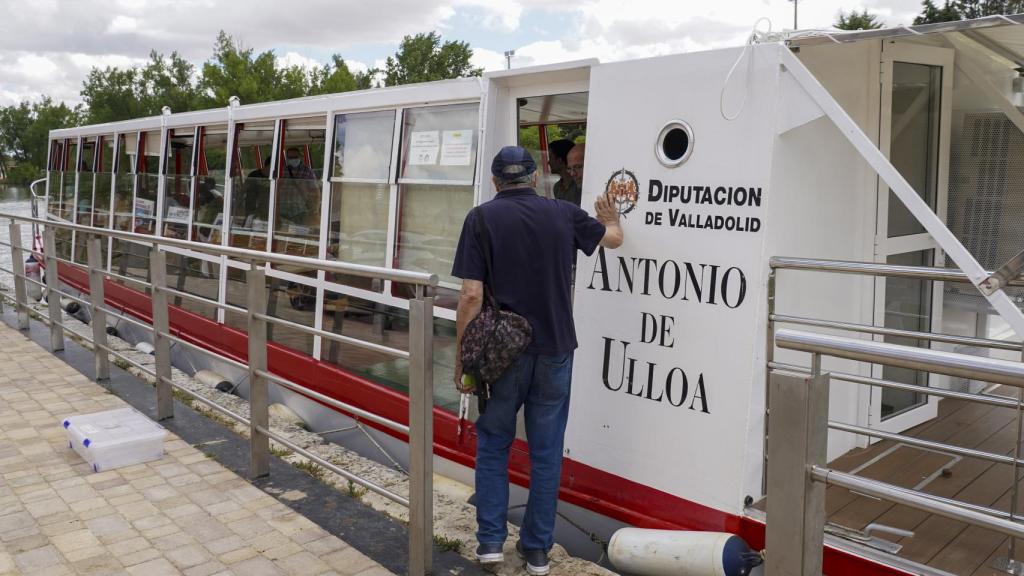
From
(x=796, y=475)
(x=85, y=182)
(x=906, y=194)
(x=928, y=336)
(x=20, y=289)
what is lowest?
(x=20, y=289)

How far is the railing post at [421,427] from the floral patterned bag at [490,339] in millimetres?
204

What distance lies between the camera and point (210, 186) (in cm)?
806

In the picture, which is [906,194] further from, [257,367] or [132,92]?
[132,92]

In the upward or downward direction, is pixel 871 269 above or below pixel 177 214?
below

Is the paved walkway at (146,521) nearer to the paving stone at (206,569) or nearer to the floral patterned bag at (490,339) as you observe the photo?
the paving stone at (206,569)

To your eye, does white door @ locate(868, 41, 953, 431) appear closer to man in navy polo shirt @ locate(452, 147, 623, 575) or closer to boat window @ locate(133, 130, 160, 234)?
man in navy polo shirt @ locate(452, 147, 623, 575)

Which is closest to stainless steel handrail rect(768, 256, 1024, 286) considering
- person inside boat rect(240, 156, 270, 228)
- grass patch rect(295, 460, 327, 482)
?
grass patch rect(295, 460, 327, 482)

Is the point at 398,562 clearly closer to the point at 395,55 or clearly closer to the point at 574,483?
the point at 574,483

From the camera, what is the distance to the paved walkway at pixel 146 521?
3443 mm

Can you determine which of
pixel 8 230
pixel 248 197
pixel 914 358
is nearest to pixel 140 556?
pixel 914 358

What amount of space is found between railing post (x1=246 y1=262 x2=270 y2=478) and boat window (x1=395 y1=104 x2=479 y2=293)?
1.25m

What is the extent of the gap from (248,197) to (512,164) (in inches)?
174

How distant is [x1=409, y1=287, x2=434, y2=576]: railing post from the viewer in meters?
3.25

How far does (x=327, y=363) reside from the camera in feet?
20.6
